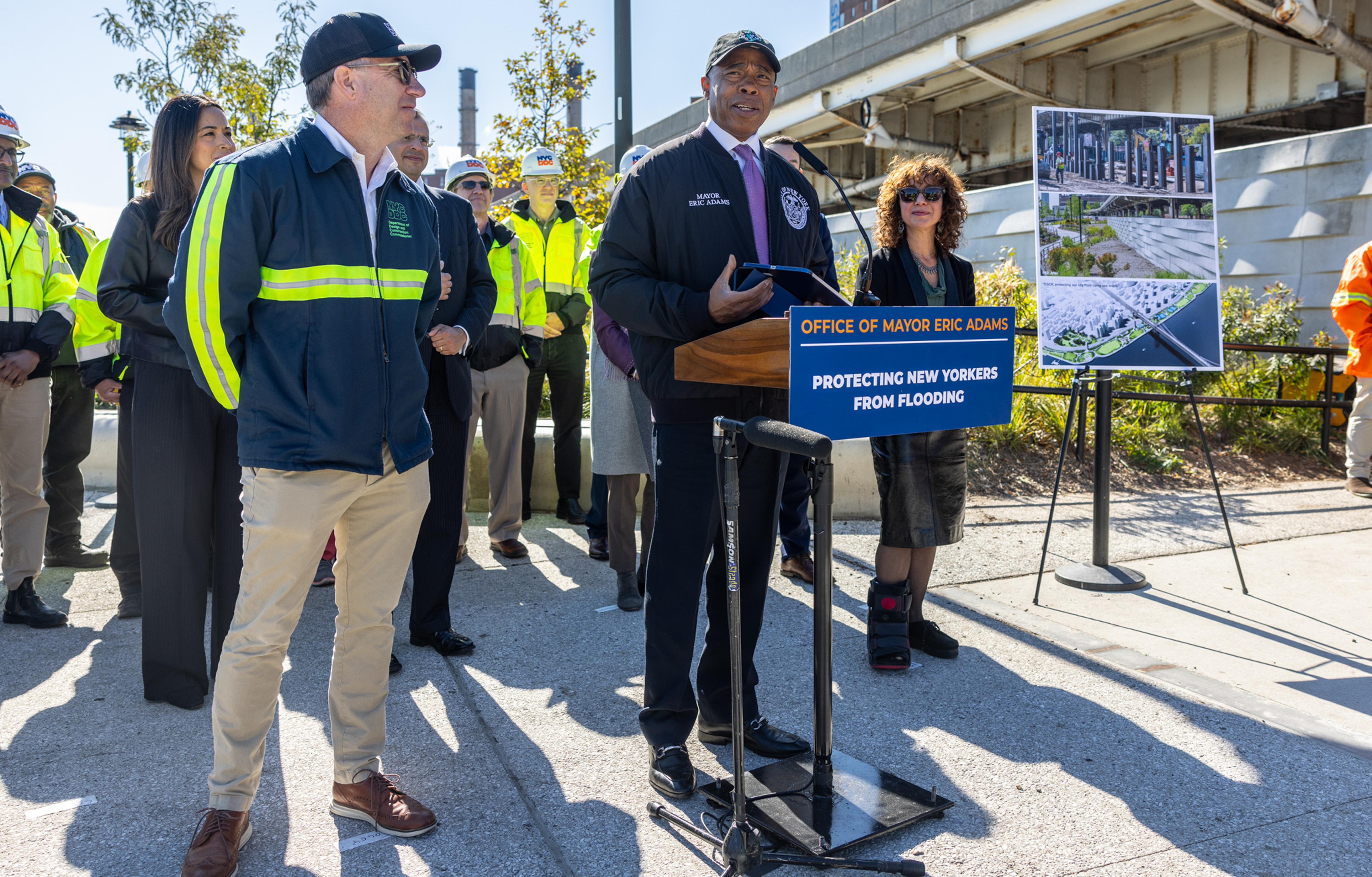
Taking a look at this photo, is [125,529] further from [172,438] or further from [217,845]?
[217,845]

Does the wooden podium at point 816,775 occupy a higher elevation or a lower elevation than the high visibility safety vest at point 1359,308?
lower

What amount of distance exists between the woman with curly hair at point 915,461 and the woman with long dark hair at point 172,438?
2551 millimetres

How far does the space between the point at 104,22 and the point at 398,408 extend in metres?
10.9

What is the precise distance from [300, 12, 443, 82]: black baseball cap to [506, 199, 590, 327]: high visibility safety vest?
13.1 ft

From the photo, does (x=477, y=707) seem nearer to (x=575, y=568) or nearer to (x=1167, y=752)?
(x=575, y=568)

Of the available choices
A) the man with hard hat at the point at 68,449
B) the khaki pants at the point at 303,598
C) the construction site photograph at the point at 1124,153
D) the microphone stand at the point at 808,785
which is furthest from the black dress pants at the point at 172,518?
the construction site photograph at the point at 1124,153

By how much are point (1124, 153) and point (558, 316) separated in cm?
357

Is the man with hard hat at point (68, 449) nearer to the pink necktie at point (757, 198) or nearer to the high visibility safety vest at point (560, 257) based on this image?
the high visibility safety vest at point (560, 257)

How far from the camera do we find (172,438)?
12.0 feet

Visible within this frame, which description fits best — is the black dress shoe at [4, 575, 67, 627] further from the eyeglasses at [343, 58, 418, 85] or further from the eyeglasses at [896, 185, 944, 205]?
the eyeglasses at [896, 185, 944, 205]

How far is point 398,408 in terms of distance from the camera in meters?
2.67

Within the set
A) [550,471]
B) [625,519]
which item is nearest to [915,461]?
[625,519]

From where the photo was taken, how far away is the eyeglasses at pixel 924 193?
13.5ft

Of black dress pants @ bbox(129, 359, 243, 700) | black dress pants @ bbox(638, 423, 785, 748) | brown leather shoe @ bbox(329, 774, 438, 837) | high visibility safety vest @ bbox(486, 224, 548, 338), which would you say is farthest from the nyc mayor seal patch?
high visibility safety vest @ bbox(486, 224, 548, 338)
